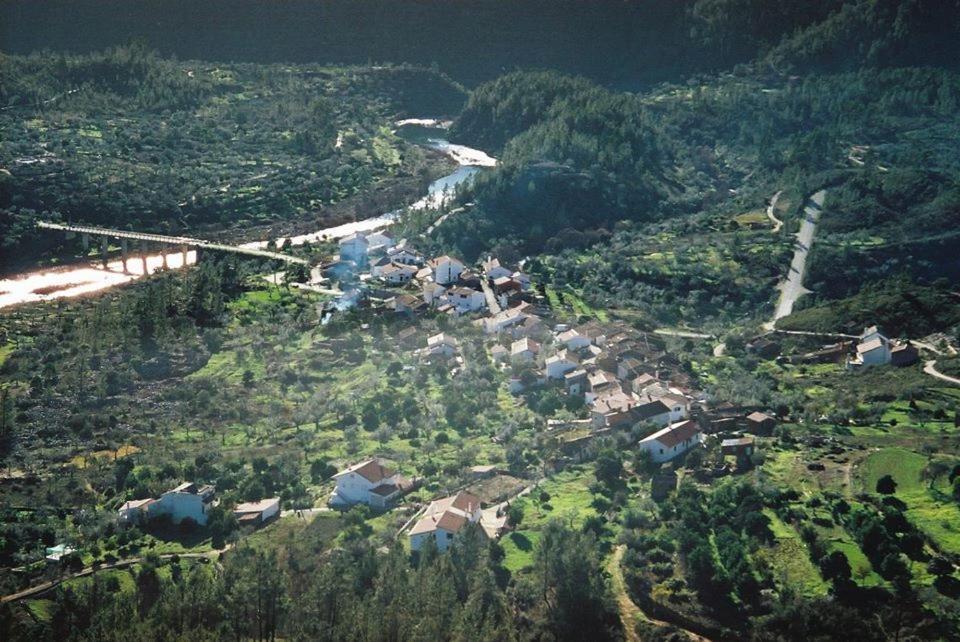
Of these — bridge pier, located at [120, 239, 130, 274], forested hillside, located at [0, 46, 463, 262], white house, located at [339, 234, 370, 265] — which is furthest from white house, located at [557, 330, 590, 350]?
forested hillside, located at [0, 46, 463, 262]

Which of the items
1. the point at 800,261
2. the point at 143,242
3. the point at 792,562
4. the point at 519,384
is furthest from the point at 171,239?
the point at 792,562

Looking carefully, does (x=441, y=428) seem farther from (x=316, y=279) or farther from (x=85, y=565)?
(x=316, y=279)

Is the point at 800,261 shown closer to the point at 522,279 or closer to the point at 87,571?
the point at 522,279

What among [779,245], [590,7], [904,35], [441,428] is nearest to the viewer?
[441,428]

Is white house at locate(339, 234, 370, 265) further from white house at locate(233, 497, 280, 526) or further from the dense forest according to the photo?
the dense forest

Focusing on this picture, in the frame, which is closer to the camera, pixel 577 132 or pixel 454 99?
pixel 577 132

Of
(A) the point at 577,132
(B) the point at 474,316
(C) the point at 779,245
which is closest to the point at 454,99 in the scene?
(A) the point at 577,132

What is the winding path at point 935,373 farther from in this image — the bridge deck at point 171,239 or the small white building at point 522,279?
the bridge deck at point 171,239
